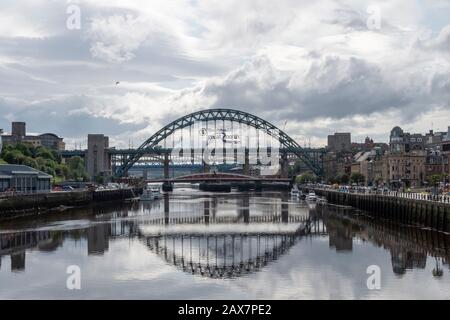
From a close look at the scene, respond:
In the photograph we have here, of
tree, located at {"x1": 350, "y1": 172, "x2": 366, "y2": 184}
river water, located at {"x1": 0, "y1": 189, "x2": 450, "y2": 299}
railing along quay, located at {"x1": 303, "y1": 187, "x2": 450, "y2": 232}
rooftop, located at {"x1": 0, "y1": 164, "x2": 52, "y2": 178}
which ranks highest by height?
rooftop, located at {"x1": 0, "y1": 164, "x2": 52, "y2": 178}

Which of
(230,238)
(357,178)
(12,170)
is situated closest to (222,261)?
(230,238)

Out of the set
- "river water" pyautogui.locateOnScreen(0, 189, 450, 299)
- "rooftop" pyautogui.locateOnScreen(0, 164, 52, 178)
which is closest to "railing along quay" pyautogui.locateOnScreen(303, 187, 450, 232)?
"river water" pyautogui.locateOnScreen(0, 189, 450, 299)

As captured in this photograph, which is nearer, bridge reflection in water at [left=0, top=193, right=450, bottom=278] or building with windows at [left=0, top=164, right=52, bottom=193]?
bridge reflection in water at [left=0, top=193, right=450, bottom=278]

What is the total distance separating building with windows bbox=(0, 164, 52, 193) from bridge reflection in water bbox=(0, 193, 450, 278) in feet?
43.1

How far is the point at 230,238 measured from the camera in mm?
62156

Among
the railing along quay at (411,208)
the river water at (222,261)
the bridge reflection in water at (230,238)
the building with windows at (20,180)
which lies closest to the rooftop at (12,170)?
the building with windows at (20,180)

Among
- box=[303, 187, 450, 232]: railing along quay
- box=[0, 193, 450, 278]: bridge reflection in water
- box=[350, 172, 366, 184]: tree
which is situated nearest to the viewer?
box=[0, 193, 450, 278]: bridge reflection in water

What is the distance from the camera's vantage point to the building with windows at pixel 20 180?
95812mm

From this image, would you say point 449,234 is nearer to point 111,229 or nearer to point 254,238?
point 254,238

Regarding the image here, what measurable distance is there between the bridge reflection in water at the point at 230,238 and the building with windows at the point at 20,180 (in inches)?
517

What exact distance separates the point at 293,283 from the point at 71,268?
46.7 feet

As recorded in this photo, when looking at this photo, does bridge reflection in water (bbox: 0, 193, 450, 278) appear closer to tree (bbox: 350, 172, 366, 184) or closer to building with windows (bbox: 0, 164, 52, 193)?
building with windows (bbox: 0, 164, 52, 193)

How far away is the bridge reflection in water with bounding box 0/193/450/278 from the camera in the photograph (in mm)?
46219

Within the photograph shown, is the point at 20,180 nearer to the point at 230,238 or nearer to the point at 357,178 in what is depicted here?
the point at 230,238
